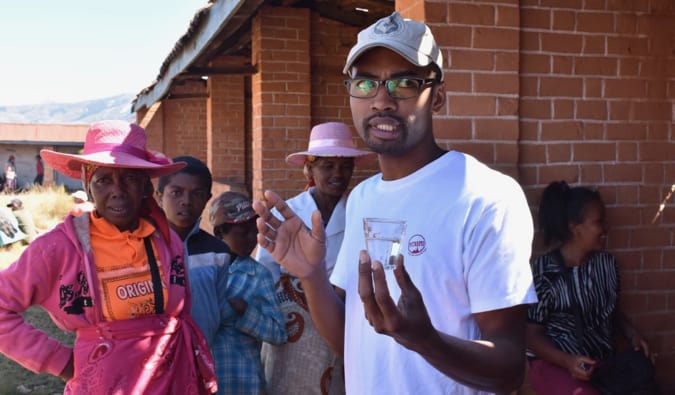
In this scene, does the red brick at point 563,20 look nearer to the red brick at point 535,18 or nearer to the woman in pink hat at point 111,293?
the red brick at point 535,18

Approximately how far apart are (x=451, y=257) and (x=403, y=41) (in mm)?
554

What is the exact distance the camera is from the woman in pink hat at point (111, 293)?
2.18 metres

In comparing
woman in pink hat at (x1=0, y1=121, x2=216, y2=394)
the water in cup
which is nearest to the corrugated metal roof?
woman in pink hat at (x1=0, y1=121, x2=216, y2=394)

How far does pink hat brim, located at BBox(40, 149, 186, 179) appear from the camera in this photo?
2348 millimetres

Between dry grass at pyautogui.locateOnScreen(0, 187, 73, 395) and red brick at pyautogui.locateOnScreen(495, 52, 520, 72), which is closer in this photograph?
red brick at pyautogui.locateOnScreen(495, 52, 520, 72)

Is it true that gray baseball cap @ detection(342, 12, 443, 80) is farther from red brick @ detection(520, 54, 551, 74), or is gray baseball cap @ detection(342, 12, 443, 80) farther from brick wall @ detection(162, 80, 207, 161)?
brick wall @ detection(162, 80, 207, 161)

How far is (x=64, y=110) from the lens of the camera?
17650cm

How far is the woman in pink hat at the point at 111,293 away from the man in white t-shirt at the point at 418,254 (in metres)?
0.84

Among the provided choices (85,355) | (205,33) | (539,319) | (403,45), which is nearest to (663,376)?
(539,319)

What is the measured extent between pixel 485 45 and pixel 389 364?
1.71 m

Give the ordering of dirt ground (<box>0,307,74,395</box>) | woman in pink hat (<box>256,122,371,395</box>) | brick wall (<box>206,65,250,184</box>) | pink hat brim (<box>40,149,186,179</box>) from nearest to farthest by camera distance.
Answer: pink hat brim (<box>40,149,186,179</box>) → woman in pink hat (<box>256,122,371,395</box>) → dirt ground (<box>0,307,74,395</box>) → brick wall (<box>206,65,250,184</box>)

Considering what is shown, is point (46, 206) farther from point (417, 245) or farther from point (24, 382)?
point (417, 245)

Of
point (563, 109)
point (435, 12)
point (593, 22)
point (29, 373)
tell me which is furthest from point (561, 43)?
point (29, 373)

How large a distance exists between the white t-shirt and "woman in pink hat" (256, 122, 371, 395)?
1480 millimetres
